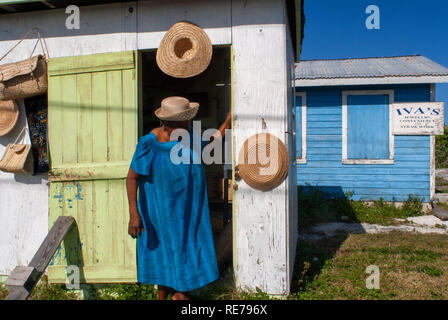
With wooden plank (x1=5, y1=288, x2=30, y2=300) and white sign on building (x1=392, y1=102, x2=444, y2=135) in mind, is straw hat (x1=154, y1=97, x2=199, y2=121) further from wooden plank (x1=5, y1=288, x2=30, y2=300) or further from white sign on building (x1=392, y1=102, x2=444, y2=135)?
white sign on building (x1=392, y1=102, x2=444, y2=135)

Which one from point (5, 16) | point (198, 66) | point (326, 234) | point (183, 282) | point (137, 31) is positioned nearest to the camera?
point (183, 282)

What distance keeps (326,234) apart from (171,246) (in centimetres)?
409

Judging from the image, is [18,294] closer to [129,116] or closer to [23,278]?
[23,278]

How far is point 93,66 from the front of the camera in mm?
3480

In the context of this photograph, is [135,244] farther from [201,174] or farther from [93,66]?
[93,66]

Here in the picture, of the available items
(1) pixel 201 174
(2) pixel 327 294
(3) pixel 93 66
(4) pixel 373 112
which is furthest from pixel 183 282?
Answer: (4) pixel 373 112

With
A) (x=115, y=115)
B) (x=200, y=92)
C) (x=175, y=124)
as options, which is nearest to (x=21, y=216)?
(x=115, y=115)

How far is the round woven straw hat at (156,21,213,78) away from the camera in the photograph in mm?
3236

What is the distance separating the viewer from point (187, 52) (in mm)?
3340

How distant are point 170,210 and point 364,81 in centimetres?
660

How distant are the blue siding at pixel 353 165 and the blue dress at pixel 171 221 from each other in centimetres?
591

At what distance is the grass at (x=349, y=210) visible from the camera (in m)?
7.46

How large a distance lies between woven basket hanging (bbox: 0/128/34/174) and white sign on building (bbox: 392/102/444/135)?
7529 millimetres

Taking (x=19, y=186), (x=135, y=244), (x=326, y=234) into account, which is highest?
(x=19, y=186)
